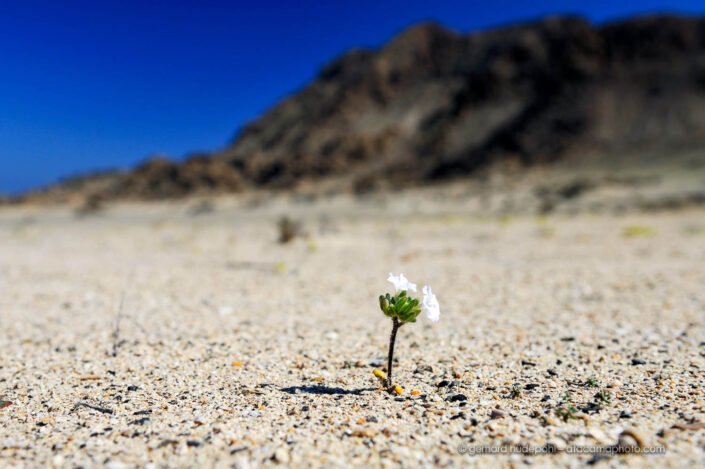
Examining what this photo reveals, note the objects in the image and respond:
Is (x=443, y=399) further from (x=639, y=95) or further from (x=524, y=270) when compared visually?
(x=639, y=95)

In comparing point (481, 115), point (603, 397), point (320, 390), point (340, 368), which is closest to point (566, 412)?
point (603, 397)

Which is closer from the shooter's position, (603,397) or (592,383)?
(603,397)

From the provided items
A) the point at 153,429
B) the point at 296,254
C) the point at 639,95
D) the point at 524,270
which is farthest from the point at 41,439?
the point at 639,95

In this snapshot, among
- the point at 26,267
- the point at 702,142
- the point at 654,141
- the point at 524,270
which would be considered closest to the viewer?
the point at 524,270

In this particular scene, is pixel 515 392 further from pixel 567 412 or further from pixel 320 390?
pixel 320 390

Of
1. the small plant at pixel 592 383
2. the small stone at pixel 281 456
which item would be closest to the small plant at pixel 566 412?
the small plant at pixel 592 383

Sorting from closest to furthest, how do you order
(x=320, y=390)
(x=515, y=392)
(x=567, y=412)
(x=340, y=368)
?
(x=567, y=412) → (x=515, y=392) → (x=320, y=390) → (x=340, y=368)

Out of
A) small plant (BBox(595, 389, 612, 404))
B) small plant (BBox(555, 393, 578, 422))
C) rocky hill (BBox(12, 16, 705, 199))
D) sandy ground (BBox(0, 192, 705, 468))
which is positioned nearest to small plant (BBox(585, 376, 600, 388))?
sandy ground (BBox(0, 192, 705, 468))

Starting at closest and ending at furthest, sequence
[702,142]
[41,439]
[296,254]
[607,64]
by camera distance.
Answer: [41,439] → [296,254] → [702,142] → [607,64]
